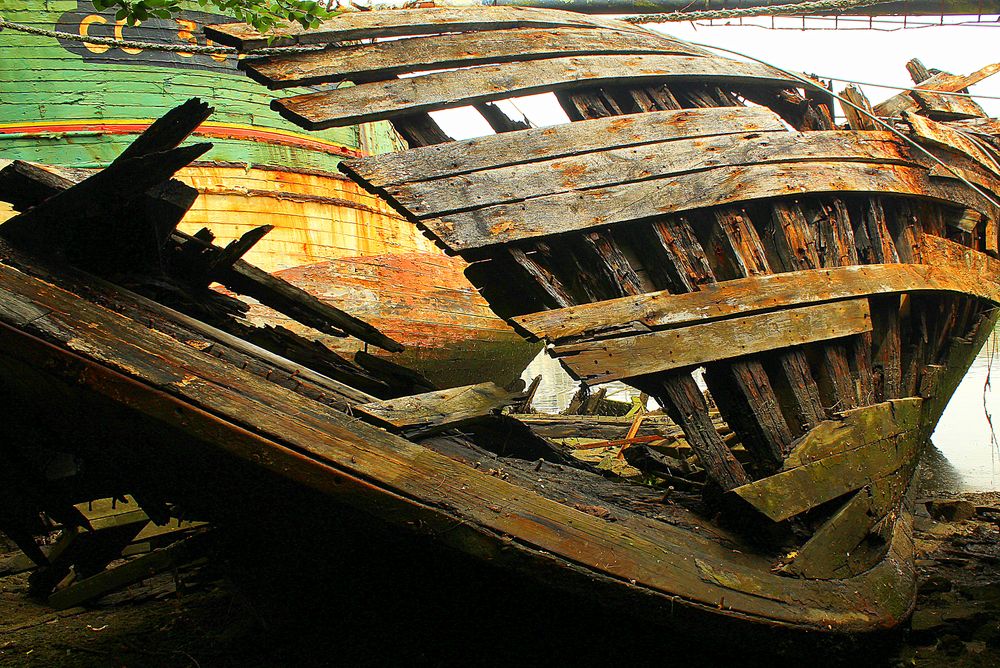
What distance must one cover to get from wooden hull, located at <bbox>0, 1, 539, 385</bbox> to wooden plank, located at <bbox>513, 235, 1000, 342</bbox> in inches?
233

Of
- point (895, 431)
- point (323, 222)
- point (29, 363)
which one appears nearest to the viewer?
point (29, 363)

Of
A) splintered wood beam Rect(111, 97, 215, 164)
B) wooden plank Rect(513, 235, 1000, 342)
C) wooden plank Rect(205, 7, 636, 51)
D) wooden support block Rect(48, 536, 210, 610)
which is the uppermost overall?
wooden plank Rect(205, 7, 636, 51)

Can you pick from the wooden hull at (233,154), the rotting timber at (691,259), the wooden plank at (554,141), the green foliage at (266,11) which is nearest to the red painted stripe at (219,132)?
the wooden hull at (233,154)

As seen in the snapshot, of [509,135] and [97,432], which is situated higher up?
[509,135]

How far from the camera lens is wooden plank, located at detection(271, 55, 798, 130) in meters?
2.79

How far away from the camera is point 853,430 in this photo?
3172 mm

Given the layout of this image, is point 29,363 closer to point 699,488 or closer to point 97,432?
point 97,432

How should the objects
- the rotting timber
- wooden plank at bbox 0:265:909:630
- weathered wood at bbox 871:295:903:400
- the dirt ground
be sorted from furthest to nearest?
weathered wood at bbox 871:295:903:400 → the dirt ground → the rotting timber → wooden plank at bbox 0:265:909:630

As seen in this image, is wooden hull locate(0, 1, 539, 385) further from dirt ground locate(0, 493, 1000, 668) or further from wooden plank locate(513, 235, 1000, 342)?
wooden plank locate(513, 235, 1000, 342)

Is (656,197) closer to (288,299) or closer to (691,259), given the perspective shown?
(691,259)

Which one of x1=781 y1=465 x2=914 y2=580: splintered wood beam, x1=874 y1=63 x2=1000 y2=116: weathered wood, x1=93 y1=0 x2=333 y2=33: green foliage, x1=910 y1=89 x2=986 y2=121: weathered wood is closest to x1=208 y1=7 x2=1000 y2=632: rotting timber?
x1=781 y1=465 x2=914 y2=580: splintered wood beam

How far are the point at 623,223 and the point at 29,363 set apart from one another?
234cm

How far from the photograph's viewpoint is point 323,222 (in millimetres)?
9531

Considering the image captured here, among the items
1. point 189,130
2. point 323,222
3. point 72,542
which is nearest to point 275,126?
point 323,222
